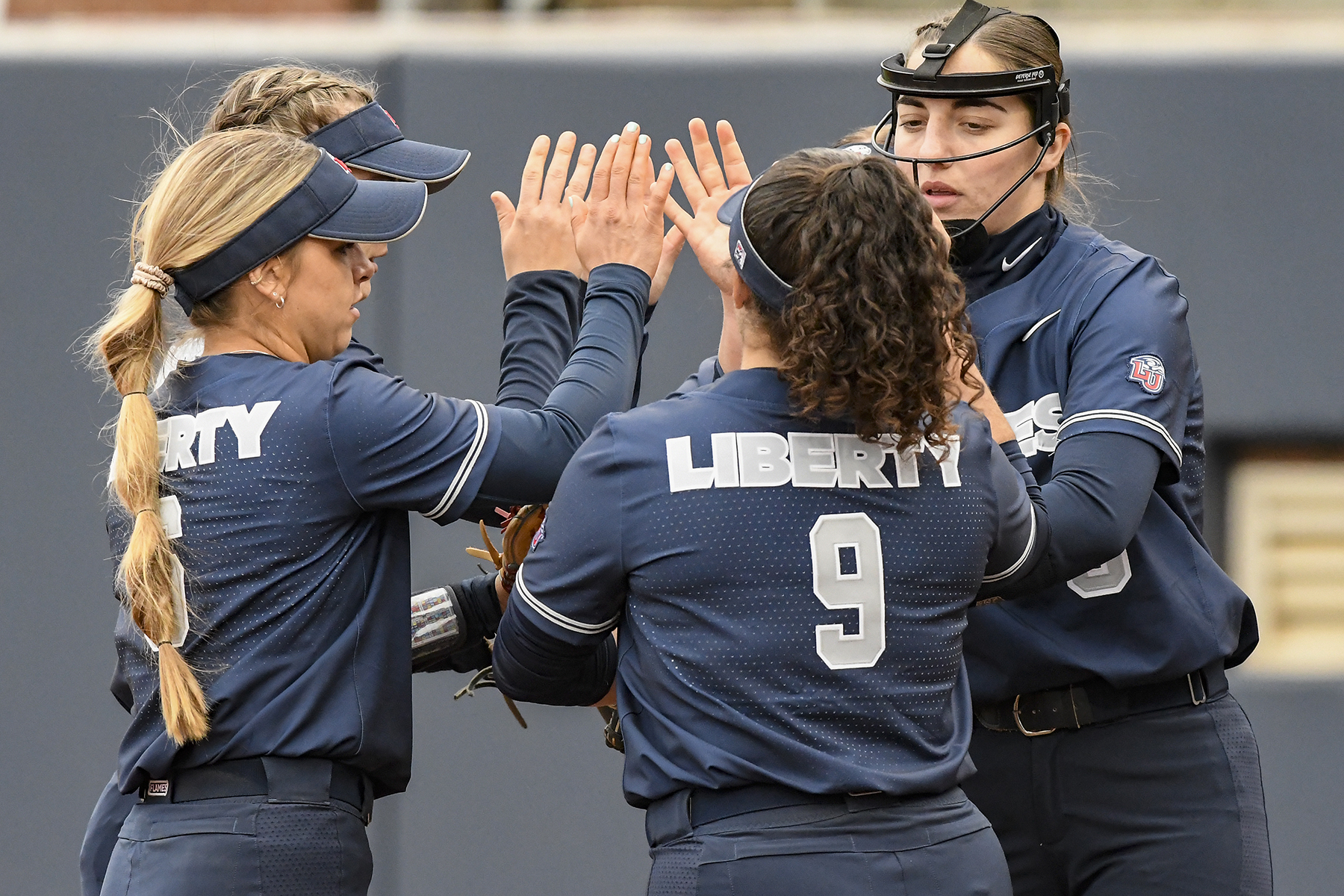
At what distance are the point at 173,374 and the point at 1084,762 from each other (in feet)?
5.11

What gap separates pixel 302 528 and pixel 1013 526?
3.20 feet

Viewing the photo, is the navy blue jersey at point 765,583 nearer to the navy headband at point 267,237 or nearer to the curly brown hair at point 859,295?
the curly brown hair at point 859,295

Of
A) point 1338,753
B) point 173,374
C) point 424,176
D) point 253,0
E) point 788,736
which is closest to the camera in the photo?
point 788,736

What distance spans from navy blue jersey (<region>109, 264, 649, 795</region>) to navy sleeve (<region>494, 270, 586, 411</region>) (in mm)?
157

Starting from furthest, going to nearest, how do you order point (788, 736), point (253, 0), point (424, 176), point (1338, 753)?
point (253, 0) → point (1338, 753) → point (424, 176) → point (788, 736)

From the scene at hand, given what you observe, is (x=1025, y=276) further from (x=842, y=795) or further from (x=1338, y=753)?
(x=1338, y=753)

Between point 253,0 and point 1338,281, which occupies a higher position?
point 253,0

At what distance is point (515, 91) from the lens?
13.9ft

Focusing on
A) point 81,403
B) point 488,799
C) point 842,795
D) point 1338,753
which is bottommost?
point 488,799

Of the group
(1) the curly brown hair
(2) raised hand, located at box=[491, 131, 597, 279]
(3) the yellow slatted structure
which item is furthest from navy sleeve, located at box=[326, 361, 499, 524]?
(3) the yellow slatted structure

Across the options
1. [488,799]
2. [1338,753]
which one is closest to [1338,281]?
[1338,753]

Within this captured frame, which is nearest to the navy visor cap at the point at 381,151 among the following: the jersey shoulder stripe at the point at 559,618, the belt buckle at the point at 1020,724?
the jersey shoulder stripe at the point at 559,618

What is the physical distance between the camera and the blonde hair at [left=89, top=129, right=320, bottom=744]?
2047mm

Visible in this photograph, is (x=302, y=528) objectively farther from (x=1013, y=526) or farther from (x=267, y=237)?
(x=1013, y=526)
